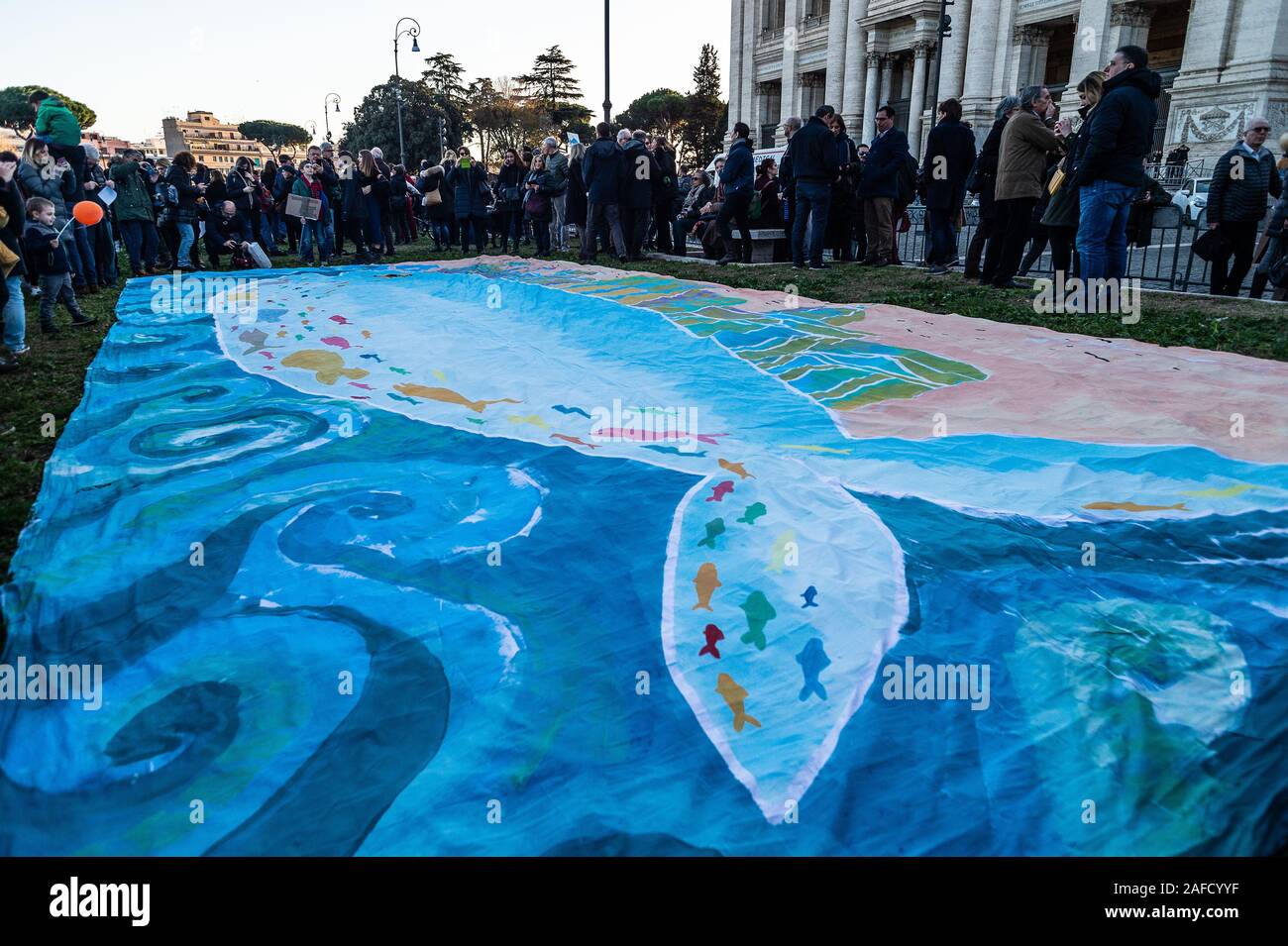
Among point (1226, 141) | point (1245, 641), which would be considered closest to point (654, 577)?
point (1245, 641)

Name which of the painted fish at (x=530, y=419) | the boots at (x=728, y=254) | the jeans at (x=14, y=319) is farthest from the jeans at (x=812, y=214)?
the jeans at (x=14, y=319)

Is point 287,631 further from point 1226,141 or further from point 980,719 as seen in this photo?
point 1226,141

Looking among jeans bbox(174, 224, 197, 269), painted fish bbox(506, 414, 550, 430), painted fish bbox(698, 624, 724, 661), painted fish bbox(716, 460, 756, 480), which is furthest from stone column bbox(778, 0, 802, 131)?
painted fish bbox(698, 624, 724, 661)

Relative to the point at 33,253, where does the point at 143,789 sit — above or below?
below

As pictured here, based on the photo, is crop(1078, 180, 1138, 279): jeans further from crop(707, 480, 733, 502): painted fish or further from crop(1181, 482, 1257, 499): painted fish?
crop(707, 480, 733, 502): painted fish

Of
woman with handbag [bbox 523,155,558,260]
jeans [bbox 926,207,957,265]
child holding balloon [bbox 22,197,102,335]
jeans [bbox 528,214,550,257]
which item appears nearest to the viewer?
child holding balloon [bbox 22,197,102,335]

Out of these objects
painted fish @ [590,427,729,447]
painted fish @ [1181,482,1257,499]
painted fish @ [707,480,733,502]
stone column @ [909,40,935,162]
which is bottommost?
painted fish @ [707,480,733,502]

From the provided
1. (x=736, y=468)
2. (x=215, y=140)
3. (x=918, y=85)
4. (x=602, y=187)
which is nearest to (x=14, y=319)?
(x=736, y=468)
